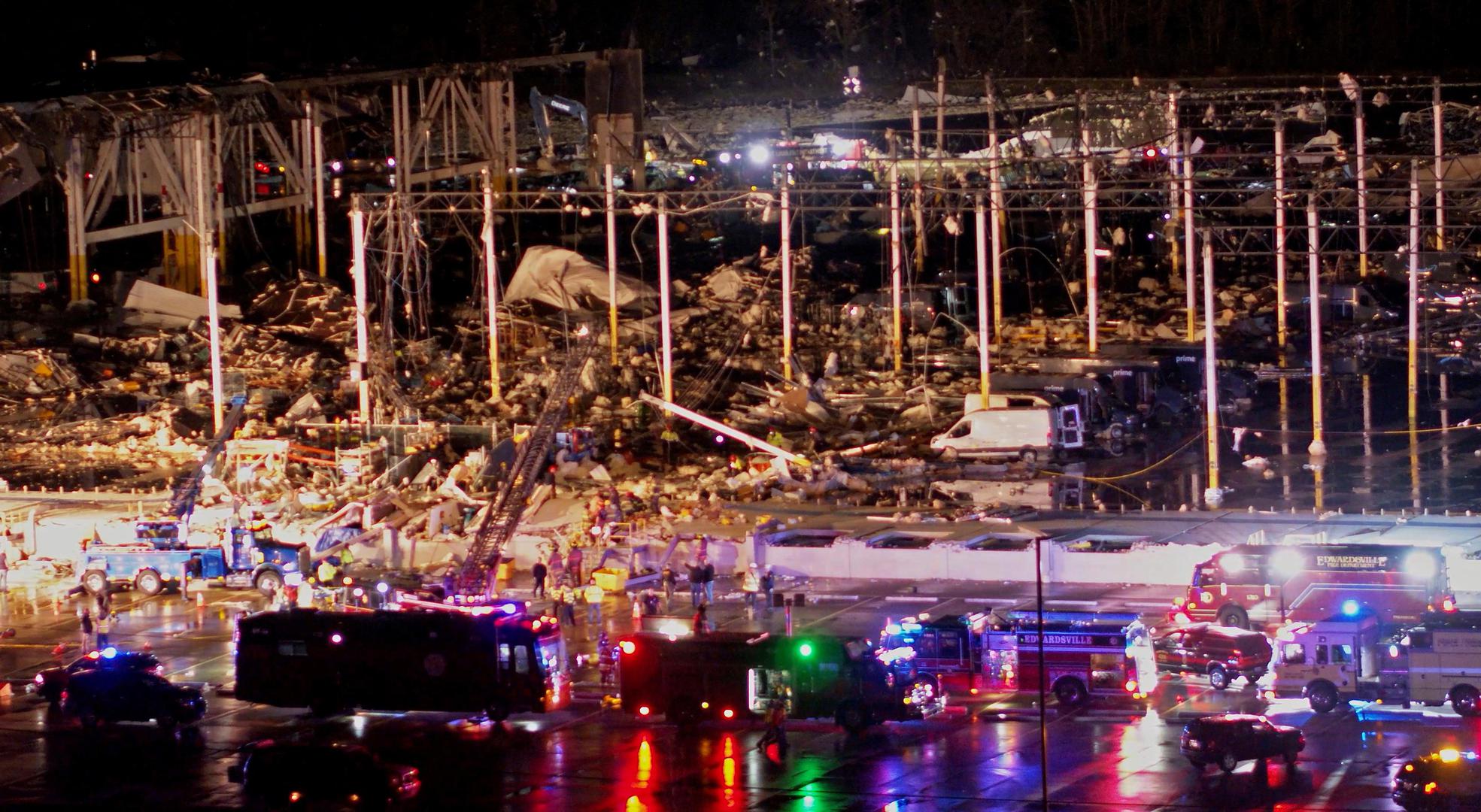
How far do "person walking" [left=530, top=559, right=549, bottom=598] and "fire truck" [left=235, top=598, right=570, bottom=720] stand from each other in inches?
174

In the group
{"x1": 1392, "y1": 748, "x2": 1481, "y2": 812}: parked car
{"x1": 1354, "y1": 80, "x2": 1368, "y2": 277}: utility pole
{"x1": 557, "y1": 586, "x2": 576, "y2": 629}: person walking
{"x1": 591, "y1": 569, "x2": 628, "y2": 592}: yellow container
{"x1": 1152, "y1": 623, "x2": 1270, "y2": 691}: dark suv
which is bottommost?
{"x1": 1392, "y1": 748, "x2": 1481, "y2": 812}: parked car

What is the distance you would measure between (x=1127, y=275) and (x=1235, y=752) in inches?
1201

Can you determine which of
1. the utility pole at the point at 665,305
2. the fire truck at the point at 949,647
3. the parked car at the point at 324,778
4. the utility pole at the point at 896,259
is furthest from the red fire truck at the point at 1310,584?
the utility pole at the point at 665,305

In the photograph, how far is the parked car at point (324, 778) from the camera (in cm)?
1755

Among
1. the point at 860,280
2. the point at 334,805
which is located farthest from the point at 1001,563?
the point at 860,280

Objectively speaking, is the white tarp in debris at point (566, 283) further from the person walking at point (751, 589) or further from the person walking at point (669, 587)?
the person walking at point (751, 589)

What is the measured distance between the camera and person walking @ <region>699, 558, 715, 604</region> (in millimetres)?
25906

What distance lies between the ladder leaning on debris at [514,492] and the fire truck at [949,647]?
23.9ft

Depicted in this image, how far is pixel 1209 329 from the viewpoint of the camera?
96.5ft

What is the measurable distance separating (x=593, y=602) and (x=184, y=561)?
6360mm

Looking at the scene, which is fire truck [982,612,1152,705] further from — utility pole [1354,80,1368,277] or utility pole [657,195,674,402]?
utility pole [657,195,674,402]

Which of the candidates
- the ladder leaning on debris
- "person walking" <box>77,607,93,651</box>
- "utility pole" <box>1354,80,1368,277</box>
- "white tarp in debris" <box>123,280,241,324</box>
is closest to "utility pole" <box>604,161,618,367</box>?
the ladder leaning on debris

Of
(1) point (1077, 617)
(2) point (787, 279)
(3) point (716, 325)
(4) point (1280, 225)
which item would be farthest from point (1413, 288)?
(1) point (1077, 617)

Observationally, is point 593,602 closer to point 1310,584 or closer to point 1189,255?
point 1310,584
